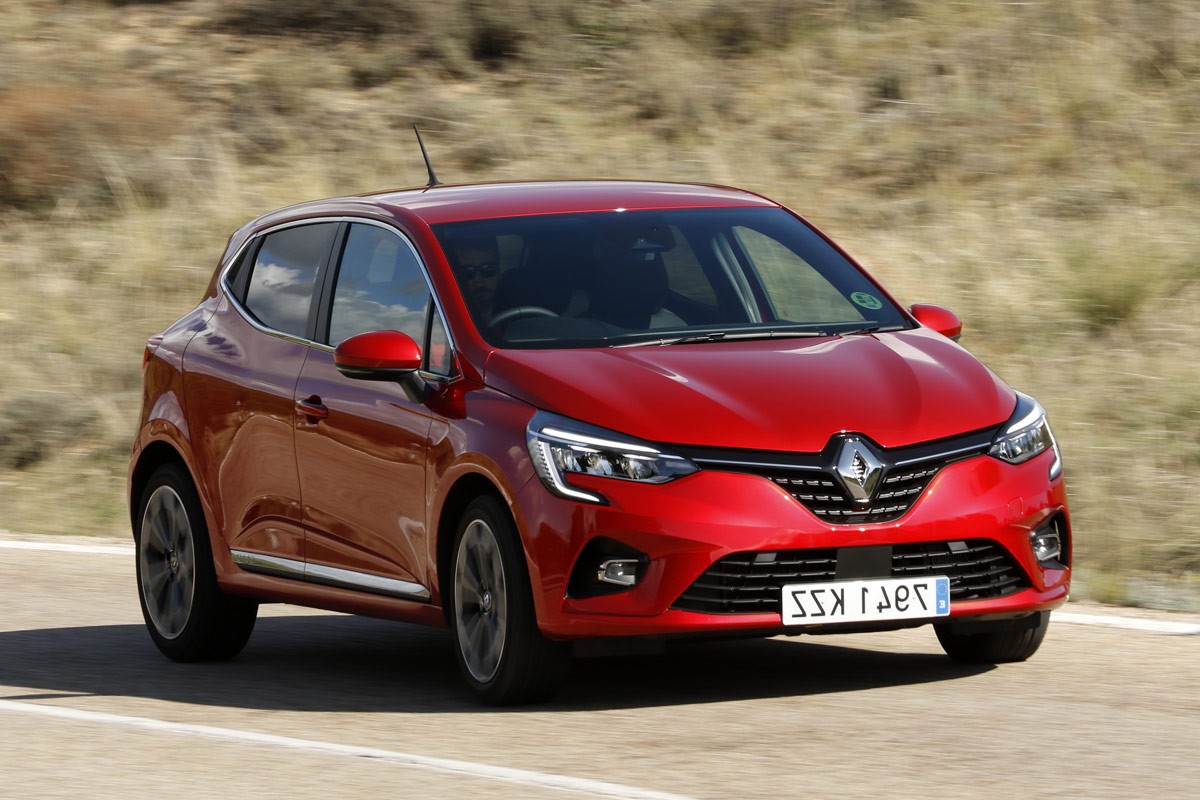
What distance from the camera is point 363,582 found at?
25.3 feet

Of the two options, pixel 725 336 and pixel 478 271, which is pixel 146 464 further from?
pixel 725 336

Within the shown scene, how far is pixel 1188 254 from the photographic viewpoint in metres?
15.2

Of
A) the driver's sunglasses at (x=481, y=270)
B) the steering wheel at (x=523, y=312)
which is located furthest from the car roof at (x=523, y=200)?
the steering wheel at (x=523, y=312)

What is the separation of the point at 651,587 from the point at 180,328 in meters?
3.44

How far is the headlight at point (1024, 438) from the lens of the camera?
6.91m

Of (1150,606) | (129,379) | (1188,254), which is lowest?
(129,379)

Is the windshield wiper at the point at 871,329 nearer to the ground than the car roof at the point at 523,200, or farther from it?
nearer to the ground

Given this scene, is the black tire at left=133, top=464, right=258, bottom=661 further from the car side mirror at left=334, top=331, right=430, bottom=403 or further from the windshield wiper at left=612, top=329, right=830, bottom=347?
the windshield wiper at left=612, top=329, right=830, bottom=347

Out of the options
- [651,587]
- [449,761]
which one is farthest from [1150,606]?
[449,761]

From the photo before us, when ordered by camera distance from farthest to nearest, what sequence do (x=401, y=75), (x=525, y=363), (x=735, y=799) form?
(x=401, y=75)
(x=525, y=363)
(x=735, y=799)

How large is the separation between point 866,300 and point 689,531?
1.92m

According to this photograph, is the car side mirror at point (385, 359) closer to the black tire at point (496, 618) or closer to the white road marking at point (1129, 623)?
the black tire at point (496, 618)

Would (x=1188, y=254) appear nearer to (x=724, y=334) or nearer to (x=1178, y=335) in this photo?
(x=1178, y=335)

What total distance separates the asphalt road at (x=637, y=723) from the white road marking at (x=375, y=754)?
0.05 ft
